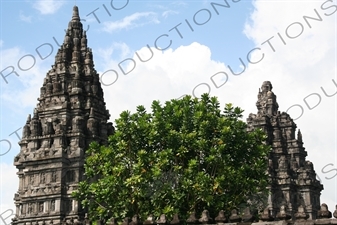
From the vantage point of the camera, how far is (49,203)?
214 ft

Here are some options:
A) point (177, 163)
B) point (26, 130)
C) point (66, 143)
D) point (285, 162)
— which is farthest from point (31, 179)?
point (285, 162)

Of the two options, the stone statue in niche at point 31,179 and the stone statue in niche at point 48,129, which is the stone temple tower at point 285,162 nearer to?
the stone statue in niche at point 48,129

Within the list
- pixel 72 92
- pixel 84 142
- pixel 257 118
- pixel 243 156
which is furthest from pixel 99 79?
pixel 243 156

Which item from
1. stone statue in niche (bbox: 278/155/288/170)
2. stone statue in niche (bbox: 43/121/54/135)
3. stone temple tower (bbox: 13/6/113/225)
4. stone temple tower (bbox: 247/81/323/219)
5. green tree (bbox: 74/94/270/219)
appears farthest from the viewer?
stone statue in niche (bbox: 278/155/288/170)

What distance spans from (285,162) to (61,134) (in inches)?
1427

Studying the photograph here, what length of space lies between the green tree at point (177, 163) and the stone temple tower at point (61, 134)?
24.9m

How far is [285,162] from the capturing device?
294 feet

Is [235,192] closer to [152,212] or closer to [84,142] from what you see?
[152,212]

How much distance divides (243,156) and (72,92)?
3648 cm

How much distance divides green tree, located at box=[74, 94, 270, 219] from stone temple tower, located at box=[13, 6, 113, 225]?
24.9m

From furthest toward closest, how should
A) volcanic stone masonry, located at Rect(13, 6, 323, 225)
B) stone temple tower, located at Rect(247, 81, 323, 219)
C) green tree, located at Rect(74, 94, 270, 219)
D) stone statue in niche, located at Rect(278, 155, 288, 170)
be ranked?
stone statue in niche, located at Rect(278, 155, 288, 170), stone temple tower, located at Rect(247, 81, 323, 219), volcanic stone masonry, located at Rect(13, 6, 323, 225), green tree, located at Rect(74, 94, 270, 219)

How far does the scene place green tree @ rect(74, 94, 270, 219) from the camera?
3741cm

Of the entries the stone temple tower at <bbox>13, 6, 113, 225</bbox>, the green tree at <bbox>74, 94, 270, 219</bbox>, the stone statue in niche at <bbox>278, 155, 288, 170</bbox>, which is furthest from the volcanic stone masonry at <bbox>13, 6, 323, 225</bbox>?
the green tree at <bbox>74, 94, 270, 219</bbox>

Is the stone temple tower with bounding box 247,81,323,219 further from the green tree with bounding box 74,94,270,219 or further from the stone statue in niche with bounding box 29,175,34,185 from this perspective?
the green tree with bounding box 74,94,270,219
